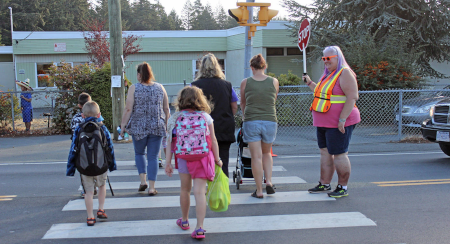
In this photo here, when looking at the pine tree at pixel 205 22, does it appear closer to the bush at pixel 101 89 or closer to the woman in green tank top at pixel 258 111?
the bush at pixel 101 89

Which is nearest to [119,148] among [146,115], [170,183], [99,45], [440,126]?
[170,183]

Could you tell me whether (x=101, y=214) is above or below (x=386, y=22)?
below

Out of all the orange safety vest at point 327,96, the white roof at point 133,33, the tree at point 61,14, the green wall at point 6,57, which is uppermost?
the tree at point 61,14

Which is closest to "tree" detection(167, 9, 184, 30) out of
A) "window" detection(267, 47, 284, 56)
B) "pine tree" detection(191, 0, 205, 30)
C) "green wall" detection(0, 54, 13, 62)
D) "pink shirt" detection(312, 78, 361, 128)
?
"pine tree" detection(191, 0, 205, 30)

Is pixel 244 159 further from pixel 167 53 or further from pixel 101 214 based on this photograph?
pixel 167 53

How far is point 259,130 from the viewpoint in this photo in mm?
5488

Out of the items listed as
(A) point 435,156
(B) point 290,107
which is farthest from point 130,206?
(B) point 290,107

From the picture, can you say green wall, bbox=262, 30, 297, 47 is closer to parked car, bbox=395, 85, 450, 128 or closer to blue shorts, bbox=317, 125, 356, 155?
parked car, bbox=395, 85, 450, 128

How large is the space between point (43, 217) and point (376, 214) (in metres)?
4.13

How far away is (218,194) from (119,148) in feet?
21.7

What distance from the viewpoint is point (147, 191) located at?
6.20 m

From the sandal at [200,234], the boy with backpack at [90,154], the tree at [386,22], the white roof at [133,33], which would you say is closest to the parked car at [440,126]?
the sandal at [200,234]

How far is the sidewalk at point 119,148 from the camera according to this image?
934 centimetres

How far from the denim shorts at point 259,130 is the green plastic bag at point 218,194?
1.35 metres
